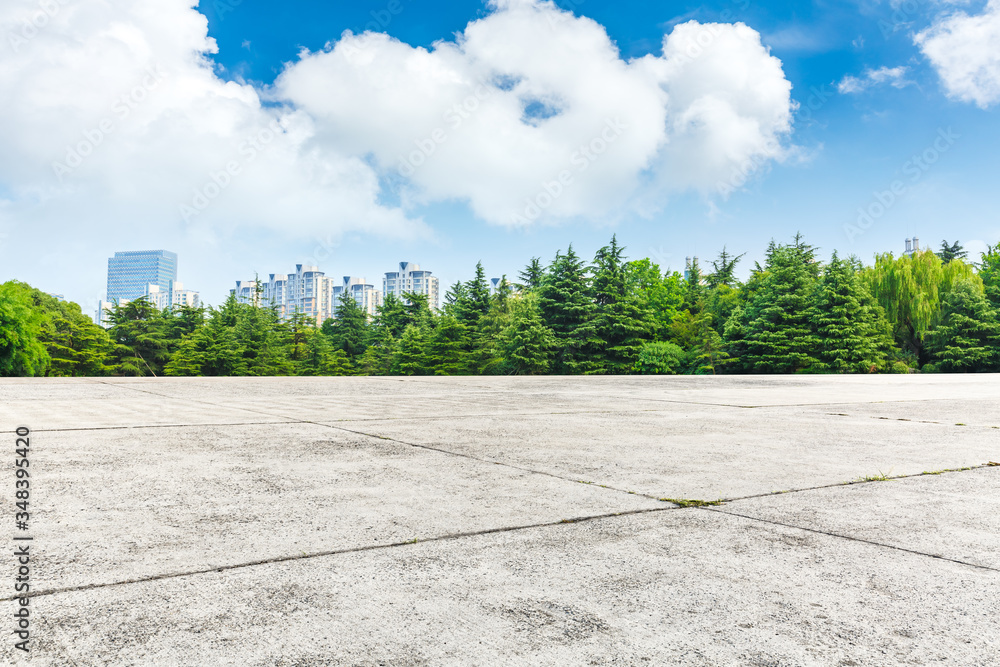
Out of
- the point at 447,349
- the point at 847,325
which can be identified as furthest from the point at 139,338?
the point at 847,325

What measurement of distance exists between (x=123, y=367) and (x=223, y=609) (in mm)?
41103

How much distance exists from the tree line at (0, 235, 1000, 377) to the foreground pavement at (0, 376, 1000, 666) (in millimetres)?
24778

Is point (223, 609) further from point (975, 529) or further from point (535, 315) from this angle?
point (535, 315)

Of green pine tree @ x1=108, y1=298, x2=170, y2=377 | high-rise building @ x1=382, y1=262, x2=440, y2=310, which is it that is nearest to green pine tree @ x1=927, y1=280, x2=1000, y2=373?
green pine tree @ x1=108, y1=298, x2=170, y2=377

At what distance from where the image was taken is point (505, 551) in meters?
1.97

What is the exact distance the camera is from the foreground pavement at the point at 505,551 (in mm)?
1389

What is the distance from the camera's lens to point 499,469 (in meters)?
3.29

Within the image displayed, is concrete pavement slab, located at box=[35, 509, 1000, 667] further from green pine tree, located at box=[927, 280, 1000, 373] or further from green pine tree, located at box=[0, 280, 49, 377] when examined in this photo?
green pine tree, located at box=[927, 280, 1000, 373]

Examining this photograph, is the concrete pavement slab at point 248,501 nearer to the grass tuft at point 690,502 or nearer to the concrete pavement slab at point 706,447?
the grass tuft at point 690,502

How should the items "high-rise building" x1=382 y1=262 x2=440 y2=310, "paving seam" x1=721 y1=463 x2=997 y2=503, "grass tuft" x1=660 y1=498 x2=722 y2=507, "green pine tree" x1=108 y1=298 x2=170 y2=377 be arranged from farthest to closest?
"high-rise building" x1=382 y1=262 x2=440 y2=310 < "green pine tree" x1=108 y1=298 x2=170 y2=377 < "paving seam" x1=721 y1=463 x2=997 y2=503 < "grass tuft" x1=660 y1=498 x2=722 y2=507

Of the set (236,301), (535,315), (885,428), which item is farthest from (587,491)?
(236,301)

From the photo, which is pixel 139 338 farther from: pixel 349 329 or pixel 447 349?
pixel 447 349

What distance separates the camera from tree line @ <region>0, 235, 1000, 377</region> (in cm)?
2773

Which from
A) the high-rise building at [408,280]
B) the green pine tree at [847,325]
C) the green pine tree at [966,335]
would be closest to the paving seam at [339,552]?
the green pine tree at [847,325]
